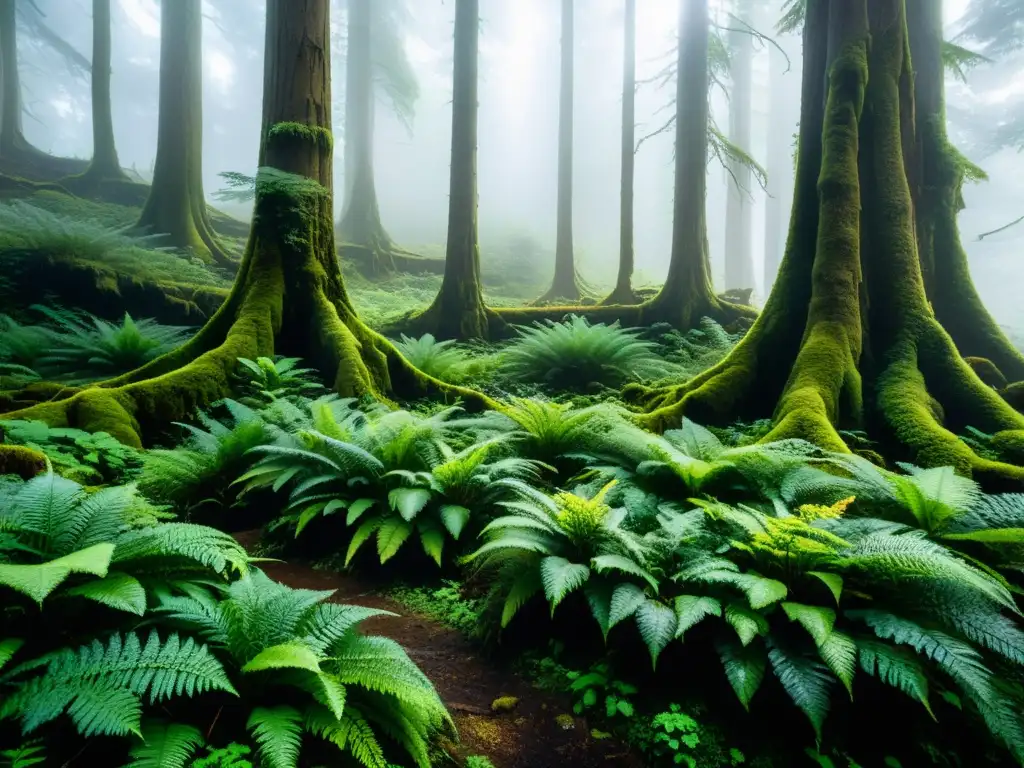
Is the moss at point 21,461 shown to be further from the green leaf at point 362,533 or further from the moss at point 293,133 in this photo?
the moss at point 293,133

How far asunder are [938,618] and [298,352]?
6133 millimetres

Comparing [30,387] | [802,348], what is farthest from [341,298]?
[802,348]

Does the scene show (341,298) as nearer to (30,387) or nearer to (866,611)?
(30,387)

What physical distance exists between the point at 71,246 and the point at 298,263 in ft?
16.4

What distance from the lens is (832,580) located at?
2.33 m

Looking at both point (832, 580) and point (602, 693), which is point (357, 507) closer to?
point (602, 693)

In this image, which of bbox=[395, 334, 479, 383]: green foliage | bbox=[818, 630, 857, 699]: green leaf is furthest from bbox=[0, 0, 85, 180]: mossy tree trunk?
bbox=[818, 630, 857, 699]: green leaf

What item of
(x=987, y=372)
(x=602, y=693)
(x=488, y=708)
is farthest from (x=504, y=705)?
(x=987, y=372)

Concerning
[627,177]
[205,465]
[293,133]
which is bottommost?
[205,465]

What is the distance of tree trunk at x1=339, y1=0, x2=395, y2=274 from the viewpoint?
2064cm

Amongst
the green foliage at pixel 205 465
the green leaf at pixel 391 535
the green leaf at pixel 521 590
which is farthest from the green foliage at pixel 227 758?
the green foliage at pixel 205 465

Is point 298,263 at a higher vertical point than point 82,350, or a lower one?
higher

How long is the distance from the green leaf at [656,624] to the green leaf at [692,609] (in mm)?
36

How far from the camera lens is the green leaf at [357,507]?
11.5ft
